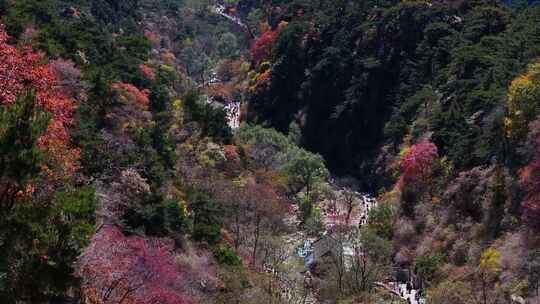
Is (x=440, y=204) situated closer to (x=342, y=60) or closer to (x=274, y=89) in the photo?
(x=342, y=60)

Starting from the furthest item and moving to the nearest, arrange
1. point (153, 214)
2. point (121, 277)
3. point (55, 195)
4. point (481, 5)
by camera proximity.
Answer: point (481, 5) < point (153, 214) < point (121, 277) < point (55, 195)

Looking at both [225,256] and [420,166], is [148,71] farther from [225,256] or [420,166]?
[225,256]

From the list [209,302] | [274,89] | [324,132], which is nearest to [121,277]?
[209,302]

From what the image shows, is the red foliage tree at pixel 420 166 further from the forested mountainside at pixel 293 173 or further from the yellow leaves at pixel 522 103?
the yellow leaves at pixel 522 103

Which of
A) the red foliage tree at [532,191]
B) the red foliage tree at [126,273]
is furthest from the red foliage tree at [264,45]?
the red foliage tree at [126,273]

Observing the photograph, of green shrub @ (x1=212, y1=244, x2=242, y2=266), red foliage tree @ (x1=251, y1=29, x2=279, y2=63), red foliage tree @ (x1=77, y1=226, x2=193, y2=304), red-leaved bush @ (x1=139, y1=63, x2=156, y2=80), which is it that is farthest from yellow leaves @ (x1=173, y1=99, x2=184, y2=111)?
red foliage tree @ (x1=251, y1=29, x2=279, y2=63)

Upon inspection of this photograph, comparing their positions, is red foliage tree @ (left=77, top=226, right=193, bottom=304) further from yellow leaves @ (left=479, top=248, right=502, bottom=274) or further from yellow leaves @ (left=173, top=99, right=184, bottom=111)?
yellow leaves @ (left=173, top=99, right=184, bottom=111)

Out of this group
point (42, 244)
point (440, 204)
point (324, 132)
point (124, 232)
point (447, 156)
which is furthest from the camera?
point (324, 132)
